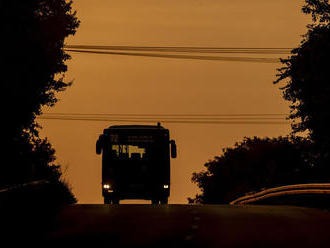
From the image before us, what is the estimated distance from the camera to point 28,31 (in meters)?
34.3

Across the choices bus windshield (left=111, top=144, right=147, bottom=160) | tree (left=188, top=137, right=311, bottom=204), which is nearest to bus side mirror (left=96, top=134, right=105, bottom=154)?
bus windshield (left=111, top=144, right=147, bottom=160)

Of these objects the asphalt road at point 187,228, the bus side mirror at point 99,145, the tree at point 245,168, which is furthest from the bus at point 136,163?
the tree at point 245,168

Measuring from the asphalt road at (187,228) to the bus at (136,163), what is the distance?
423 inches

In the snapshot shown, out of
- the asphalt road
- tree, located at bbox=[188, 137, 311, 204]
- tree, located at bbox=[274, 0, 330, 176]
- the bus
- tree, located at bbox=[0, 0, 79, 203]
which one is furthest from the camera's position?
tree, located at bbox=[188, 137, 311, 204]

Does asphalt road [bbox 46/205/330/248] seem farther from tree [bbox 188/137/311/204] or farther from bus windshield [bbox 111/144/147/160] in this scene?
tree [bbox 188/137/311/204]

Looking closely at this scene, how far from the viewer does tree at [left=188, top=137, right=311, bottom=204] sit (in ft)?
348

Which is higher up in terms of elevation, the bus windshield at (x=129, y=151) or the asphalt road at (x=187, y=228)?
the bus windshield at (x=129, y=151)

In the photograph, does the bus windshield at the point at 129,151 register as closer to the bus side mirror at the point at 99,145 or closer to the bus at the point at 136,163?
the bus at the point at 136,163

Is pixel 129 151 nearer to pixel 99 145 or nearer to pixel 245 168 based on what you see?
pixel 99 145

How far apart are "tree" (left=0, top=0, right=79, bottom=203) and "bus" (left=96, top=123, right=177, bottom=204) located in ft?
12.3

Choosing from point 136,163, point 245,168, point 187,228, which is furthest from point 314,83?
point 245,168

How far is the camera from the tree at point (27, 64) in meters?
33.4

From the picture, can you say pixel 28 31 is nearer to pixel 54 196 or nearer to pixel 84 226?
pixel 54 196

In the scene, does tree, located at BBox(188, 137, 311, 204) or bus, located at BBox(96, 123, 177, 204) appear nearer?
bus, located at BBox(96, 123, 177, 204)
